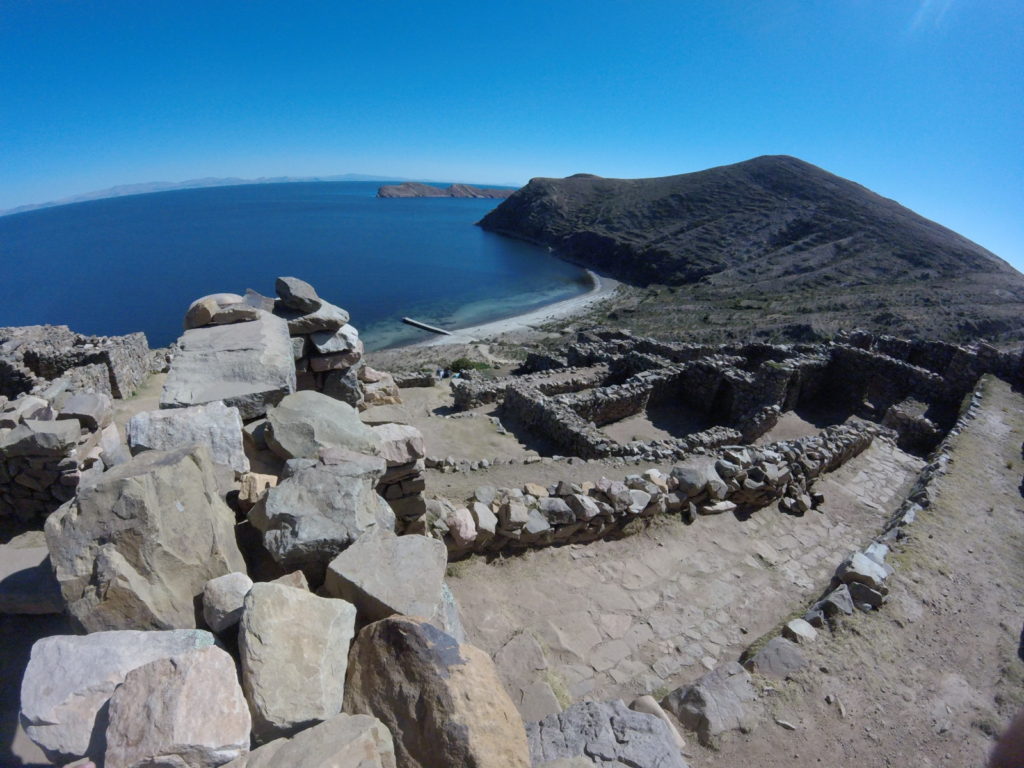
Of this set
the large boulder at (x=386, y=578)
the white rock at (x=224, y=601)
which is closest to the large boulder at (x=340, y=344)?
the large boulder at (x=386, y=578)

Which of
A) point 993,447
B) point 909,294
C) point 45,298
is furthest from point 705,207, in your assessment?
point 45,298

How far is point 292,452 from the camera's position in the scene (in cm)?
450

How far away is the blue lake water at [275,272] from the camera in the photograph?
59.7 meters

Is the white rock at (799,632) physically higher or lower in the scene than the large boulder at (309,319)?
lower

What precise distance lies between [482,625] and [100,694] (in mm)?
3892

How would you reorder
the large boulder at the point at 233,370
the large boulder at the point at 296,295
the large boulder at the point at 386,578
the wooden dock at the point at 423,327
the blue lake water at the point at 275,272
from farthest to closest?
1. the blue lake water at the point at 275,272
2. the wooden dock at the point at 423,327
3. the large boulder at the point at 296,295
4. the large boulder at the point at 233,370
5. the large boulder at the point at 386,578

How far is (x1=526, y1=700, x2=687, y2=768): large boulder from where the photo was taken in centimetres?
355

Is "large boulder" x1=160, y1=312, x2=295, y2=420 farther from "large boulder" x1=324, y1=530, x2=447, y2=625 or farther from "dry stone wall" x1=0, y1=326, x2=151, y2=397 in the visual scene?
"dry stone wall" x1=0, y1=326, x2=151, y2=397

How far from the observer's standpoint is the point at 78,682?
7.65ft

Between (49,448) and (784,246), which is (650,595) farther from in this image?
(784,246)

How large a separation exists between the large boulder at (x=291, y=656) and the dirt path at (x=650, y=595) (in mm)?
2750

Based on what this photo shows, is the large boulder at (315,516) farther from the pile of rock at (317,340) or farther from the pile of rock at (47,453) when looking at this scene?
the pile of rock at (47,453)

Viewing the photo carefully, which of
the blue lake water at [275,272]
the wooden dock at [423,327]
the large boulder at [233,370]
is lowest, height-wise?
the wooden dock at [423,327]

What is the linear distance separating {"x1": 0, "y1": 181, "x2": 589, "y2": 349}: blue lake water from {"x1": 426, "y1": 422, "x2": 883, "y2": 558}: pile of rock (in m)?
43.8
